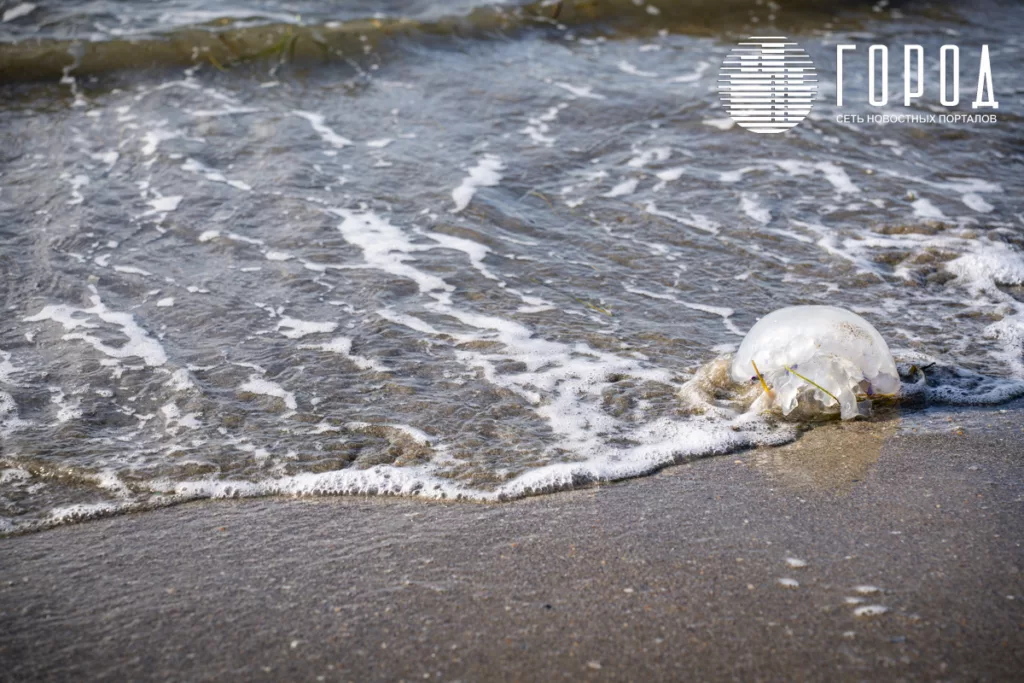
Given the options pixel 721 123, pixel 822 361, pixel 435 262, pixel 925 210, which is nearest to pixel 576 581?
pixel 822 361

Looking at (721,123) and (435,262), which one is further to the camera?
(721,123)

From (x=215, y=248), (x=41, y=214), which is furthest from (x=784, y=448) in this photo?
(x=41, y=214)

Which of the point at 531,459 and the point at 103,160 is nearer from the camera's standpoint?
the point at 531,459

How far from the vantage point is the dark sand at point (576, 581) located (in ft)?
6.25

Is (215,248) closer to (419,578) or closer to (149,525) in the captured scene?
(149,525)

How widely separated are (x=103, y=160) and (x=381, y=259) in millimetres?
2213

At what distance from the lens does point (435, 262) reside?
422 cm

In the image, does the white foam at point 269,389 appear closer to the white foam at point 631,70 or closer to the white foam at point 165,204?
the white foam at point 165,204

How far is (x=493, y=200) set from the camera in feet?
15.9

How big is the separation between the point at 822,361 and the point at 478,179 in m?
2.69

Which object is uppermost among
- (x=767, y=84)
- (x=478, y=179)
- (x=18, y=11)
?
(x=18, y=11)

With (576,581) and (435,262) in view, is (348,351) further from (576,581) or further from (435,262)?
(576,581)

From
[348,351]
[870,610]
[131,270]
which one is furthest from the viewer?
[131,270]

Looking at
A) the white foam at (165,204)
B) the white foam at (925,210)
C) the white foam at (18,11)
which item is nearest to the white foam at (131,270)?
the white foam at (165,204)
